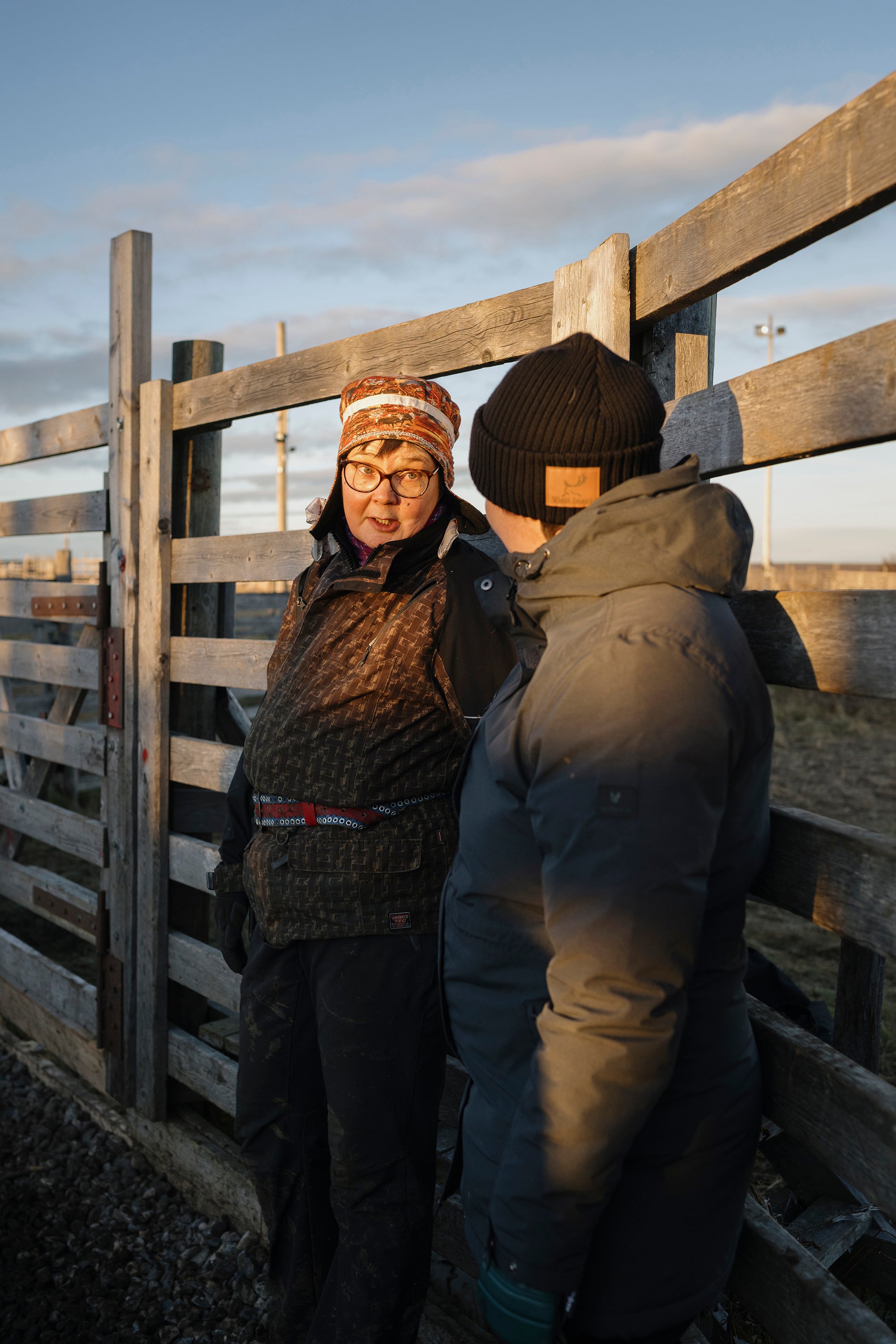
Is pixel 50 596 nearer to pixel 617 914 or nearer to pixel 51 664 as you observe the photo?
pixel 51 664

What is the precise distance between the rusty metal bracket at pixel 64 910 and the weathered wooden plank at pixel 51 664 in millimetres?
925

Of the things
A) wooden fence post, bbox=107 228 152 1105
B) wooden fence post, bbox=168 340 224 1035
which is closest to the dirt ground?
wooden fence post, bbox=168 340 224 1035

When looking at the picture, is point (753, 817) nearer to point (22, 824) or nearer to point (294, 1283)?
point (294, 1283)

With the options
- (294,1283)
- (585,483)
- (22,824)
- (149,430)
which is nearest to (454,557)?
(585,483)

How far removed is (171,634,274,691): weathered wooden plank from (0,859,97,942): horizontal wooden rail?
3.90 feet

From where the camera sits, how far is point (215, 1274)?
3047 millimetres

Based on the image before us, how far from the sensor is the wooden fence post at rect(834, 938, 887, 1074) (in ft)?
6.00

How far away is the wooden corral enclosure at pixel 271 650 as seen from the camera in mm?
1453

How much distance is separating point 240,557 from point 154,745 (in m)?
0.81

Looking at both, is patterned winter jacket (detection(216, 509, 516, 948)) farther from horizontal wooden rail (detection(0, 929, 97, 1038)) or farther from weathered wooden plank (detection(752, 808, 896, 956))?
horizontal wooden rail (detection(0, 929, 97, 1038))

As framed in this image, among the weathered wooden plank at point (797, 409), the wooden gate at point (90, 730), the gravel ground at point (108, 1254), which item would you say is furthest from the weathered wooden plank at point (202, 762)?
the weathered wooden plank at point (797, 409)

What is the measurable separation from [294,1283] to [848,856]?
63.4 inches

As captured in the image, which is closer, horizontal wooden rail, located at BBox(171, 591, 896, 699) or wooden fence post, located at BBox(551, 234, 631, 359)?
horizontal wooden rail, located at BBox(171, 591, 896, 699)

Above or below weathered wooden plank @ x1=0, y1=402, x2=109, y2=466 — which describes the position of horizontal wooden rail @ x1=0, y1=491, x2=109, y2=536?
below
